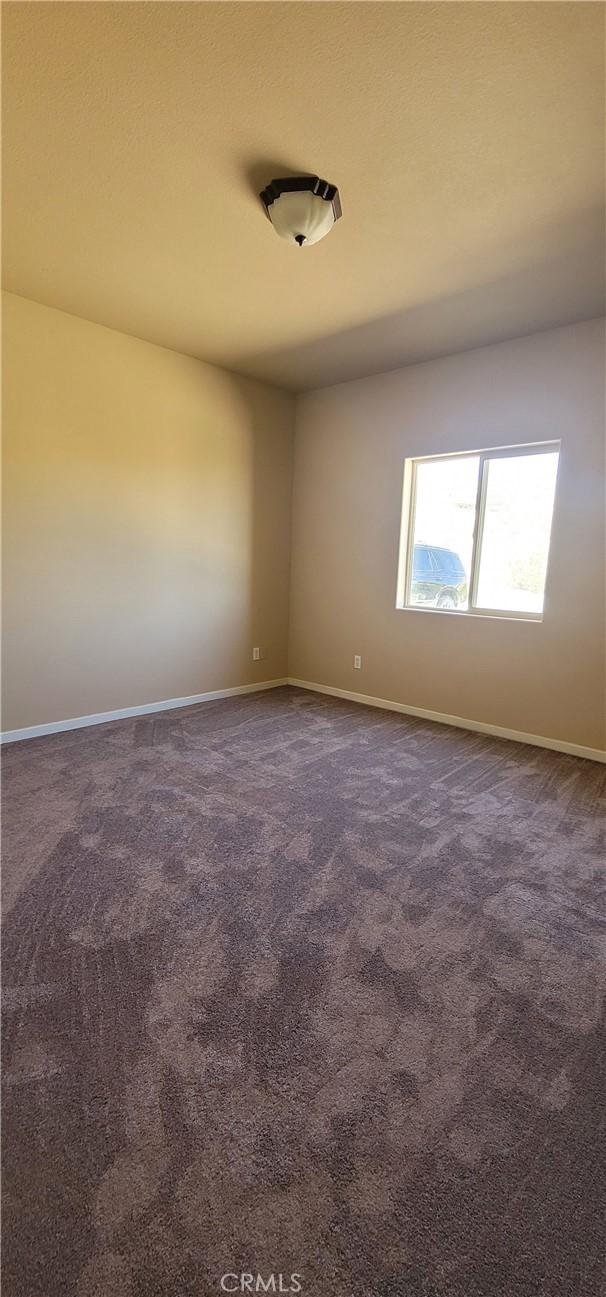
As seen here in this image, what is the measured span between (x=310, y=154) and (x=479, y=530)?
2589 millimetres

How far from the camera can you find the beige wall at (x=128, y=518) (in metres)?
3.37

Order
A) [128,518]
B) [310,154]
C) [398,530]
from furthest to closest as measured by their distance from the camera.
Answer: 1. [398,530]
2. [128,518]
3. [310,154]

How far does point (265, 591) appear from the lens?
5.04 m

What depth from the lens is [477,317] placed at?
3238 mm

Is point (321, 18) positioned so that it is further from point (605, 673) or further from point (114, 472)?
point (605, 673)

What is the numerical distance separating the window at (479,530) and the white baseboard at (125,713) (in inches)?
67.4

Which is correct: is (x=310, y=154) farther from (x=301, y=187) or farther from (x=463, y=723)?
(x=463, y=723)

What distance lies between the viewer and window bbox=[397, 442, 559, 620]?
3.66 metres

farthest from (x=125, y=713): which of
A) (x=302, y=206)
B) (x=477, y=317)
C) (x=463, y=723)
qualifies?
(x=477, y=317)

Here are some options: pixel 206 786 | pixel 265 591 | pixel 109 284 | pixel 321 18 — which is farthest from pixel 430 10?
pixel 265 591

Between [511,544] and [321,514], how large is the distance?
1817mm

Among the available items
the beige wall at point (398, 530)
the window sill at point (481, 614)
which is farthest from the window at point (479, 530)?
the beige wall at point (398, 530)

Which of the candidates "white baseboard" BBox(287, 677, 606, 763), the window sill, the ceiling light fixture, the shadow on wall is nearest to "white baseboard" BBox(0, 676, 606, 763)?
"white baseboard" BBox(287, 677, 606, 763)

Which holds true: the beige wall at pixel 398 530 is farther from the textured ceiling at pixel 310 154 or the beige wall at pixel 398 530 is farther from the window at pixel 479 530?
the textured ceiling at pixel 310 154
